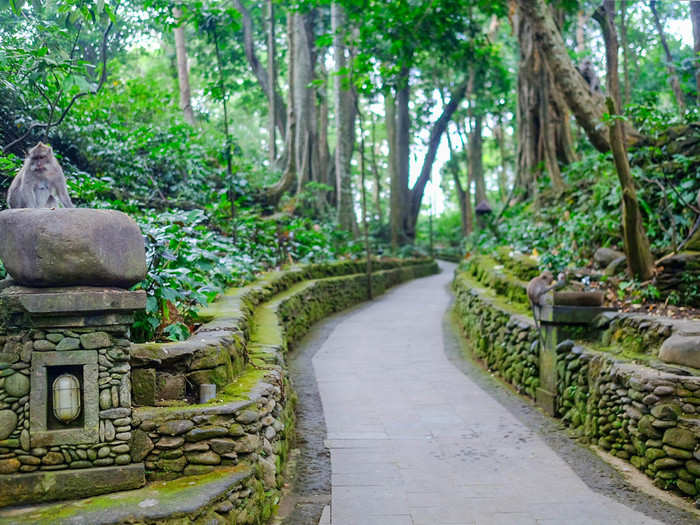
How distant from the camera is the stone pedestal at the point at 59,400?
12.0 ft

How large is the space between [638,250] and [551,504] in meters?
3.99

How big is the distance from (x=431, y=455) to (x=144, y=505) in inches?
111

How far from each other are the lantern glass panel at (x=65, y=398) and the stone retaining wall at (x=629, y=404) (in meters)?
4.12

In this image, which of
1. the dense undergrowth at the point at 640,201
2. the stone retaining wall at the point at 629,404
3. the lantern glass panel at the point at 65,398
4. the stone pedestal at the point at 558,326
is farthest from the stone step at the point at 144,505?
the dense undergrowth at the point at 640,201

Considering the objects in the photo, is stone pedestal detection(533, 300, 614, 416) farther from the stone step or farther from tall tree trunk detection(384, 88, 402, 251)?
tall tree trunk detection(384, 88, 402, 251)

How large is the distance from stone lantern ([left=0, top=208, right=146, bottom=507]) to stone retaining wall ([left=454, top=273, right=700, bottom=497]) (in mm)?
3748

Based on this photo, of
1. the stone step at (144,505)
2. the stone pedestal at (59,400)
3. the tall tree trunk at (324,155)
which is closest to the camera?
the stone step at (144,505)

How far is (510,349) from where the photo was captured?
26.8 feet

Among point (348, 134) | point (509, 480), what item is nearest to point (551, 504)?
point (509, 480)

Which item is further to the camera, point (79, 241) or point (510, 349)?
point (510, 349)

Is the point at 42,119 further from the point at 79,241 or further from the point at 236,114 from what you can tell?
the point at 236,114

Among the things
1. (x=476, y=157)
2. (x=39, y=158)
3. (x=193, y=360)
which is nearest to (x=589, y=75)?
(x=193, y=360)

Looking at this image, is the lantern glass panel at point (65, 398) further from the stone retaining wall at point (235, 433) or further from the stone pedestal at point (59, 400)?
the stone retaining wall at point (235, 433)

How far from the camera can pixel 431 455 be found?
5.54 meters
